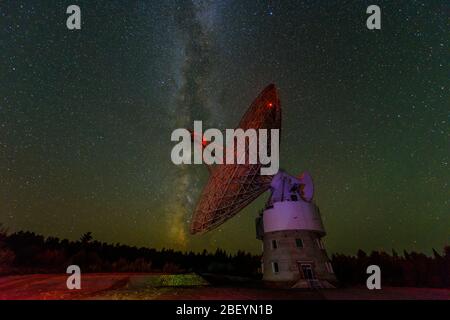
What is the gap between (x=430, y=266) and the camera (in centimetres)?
3556

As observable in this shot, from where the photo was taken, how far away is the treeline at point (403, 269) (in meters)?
33.0

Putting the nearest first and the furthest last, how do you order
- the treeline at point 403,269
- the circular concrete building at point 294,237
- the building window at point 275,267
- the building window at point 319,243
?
the circular concrete building at point 294,237 < the building window at point 275,267 < the building window at point 319,243 < the treeline at point 403,269

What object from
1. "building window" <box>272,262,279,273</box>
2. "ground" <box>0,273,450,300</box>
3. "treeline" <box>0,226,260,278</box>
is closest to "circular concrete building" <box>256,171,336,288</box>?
"building window" <box>272,262,279,273</box>

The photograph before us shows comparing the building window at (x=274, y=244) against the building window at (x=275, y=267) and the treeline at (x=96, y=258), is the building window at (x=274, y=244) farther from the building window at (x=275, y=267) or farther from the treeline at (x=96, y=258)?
the treeline at (x=96, y=258)

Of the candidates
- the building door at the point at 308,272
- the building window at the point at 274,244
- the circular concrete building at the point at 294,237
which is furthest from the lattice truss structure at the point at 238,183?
the building door at the point at 308,272

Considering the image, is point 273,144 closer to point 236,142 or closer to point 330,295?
point 236,142

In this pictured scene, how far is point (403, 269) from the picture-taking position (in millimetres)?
36406

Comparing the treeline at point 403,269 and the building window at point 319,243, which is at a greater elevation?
the building window at point 319,243

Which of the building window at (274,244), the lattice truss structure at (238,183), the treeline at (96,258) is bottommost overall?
the treeline at (96,258)

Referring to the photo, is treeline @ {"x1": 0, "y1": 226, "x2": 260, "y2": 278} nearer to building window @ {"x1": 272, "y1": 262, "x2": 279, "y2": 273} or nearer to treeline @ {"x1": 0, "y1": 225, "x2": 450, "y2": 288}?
treeline @ {"x1": 0, "y1": 225, "x2": 450, "y2": 288}

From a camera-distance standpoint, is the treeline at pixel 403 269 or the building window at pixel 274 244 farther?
the treeline at pixel 403 269
